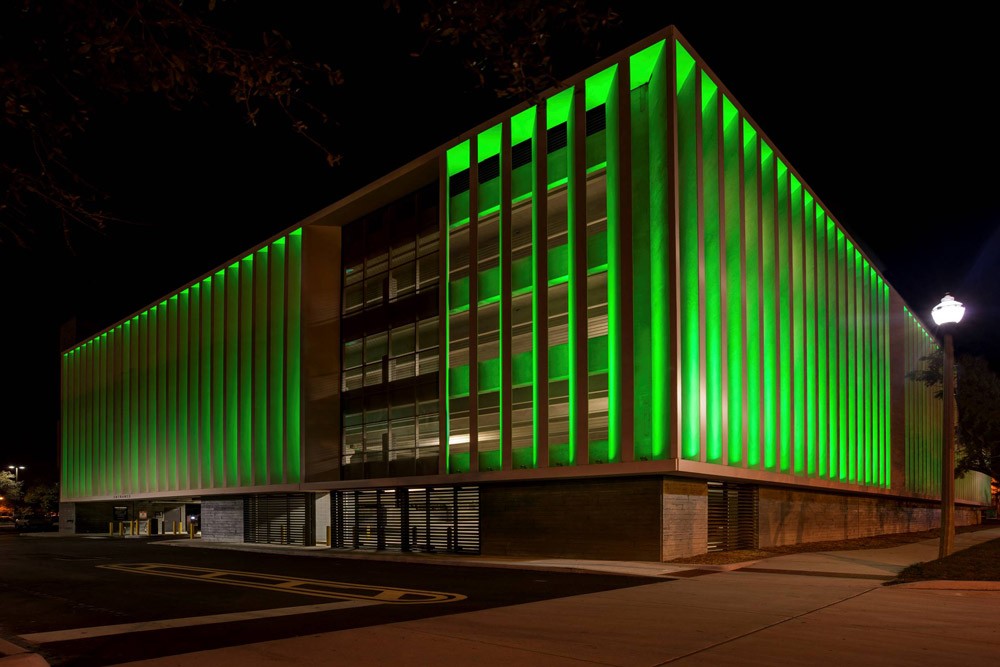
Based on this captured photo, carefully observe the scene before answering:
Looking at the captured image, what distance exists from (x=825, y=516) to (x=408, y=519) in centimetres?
1726

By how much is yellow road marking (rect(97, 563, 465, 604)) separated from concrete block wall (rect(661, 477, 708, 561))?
857cm

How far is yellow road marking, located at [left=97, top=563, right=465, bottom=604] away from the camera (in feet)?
46.4

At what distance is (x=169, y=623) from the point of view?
11203mm

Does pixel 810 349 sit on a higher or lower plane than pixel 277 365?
higher

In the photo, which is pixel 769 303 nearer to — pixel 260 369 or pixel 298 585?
pixel 298 585

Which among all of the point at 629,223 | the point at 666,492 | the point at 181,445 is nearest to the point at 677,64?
the point at 629,223

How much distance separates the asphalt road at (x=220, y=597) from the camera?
32.7 ft

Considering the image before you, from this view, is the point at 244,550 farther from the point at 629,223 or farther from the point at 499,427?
the point at 629,223

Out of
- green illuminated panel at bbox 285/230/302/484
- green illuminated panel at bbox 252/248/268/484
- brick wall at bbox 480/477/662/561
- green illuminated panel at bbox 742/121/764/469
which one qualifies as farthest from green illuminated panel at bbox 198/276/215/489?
green illuminated panel at bbox 742/121/764/469

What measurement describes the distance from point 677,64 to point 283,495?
84.2ft

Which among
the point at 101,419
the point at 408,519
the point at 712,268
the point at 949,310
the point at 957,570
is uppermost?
the point at 712,268

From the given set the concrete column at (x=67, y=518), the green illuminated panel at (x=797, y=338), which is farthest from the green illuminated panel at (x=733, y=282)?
the concrete column at (x=67, y=518)

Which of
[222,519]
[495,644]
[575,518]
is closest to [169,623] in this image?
[495,644]

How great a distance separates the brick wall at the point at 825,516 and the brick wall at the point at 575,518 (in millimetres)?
7150
